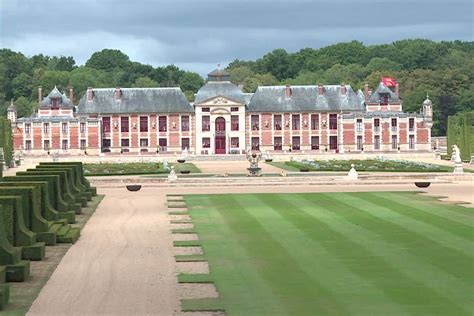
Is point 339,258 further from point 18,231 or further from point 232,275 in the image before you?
point 18,231

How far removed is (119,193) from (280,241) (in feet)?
55.0

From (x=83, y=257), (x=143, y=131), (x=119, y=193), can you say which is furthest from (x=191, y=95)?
(x=83, y=257)

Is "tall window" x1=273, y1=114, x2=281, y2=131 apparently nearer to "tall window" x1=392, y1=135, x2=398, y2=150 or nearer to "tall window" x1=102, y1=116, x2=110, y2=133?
"tall window" x1=392, y1=135, x2=398, y2=150

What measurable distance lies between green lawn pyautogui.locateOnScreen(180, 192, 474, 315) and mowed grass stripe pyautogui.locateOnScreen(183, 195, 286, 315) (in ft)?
0.05

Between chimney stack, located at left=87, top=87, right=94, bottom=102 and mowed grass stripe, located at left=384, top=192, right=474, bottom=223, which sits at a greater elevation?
chimney stack, located at left=87, top=87, right=94, bottom=102

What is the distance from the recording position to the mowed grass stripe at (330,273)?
41.4ft

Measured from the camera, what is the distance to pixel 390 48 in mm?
147250

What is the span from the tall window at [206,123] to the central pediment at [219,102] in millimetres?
1016

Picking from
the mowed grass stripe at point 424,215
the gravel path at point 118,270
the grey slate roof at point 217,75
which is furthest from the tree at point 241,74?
the gravel path at point 118,270

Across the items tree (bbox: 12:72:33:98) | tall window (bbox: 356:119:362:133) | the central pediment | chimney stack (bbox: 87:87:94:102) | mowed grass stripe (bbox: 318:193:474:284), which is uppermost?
tree (bbox: 12:72:33:98)

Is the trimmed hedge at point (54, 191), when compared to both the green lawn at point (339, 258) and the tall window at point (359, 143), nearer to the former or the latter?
the green lawn at point (339, 258)

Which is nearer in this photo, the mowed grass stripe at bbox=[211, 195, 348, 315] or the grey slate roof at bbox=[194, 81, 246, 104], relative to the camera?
the mowed grass stripe at bbox=[211, 195, 348, 315]

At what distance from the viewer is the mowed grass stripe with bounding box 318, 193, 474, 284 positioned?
52.5 ft

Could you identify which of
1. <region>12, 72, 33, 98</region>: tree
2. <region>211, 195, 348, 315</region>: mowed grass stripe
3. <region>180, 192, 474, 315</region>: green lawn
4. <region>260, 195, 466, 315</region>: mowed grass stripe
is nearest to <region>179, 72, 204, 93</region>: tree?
<region>12, 72, 33, 98</region>: tree
